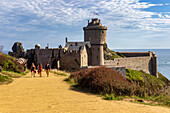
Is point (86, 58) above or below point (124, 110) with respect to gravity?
above

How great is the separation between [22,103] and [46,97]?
130cm

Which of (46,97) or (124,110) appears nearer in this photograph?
(124,110)

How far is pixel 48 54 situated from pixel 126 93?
96.3 feet

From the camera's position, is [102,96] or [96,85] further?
[96,85]

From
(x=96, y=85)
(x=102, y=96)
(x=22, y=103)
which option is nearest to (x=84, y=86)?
(x=96, y=85)

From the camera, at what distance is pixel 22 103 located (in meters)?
7.22

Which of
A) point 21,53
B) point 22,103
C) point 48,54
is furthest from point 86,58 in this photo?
point 22,103

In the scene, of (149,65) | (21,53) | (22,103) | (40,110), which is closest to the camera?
(40,110)

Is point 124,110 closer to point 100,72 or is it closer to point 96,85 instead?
point 96,85

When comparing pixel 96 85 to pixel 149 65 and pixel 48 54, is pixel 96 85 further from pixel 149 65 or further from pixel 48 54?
pixel 149 65

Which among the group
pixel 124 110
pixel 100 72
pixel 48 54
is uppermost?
pixel 48 54

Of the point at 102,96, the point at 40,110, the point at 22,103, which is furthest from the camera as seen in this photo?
the point at 102,96

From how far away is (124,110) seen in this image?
6.77 metres

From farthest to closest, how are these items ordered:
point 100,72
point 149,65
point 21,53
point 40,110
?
point 149,65
point 21,53
point 100,72
point 40,110
